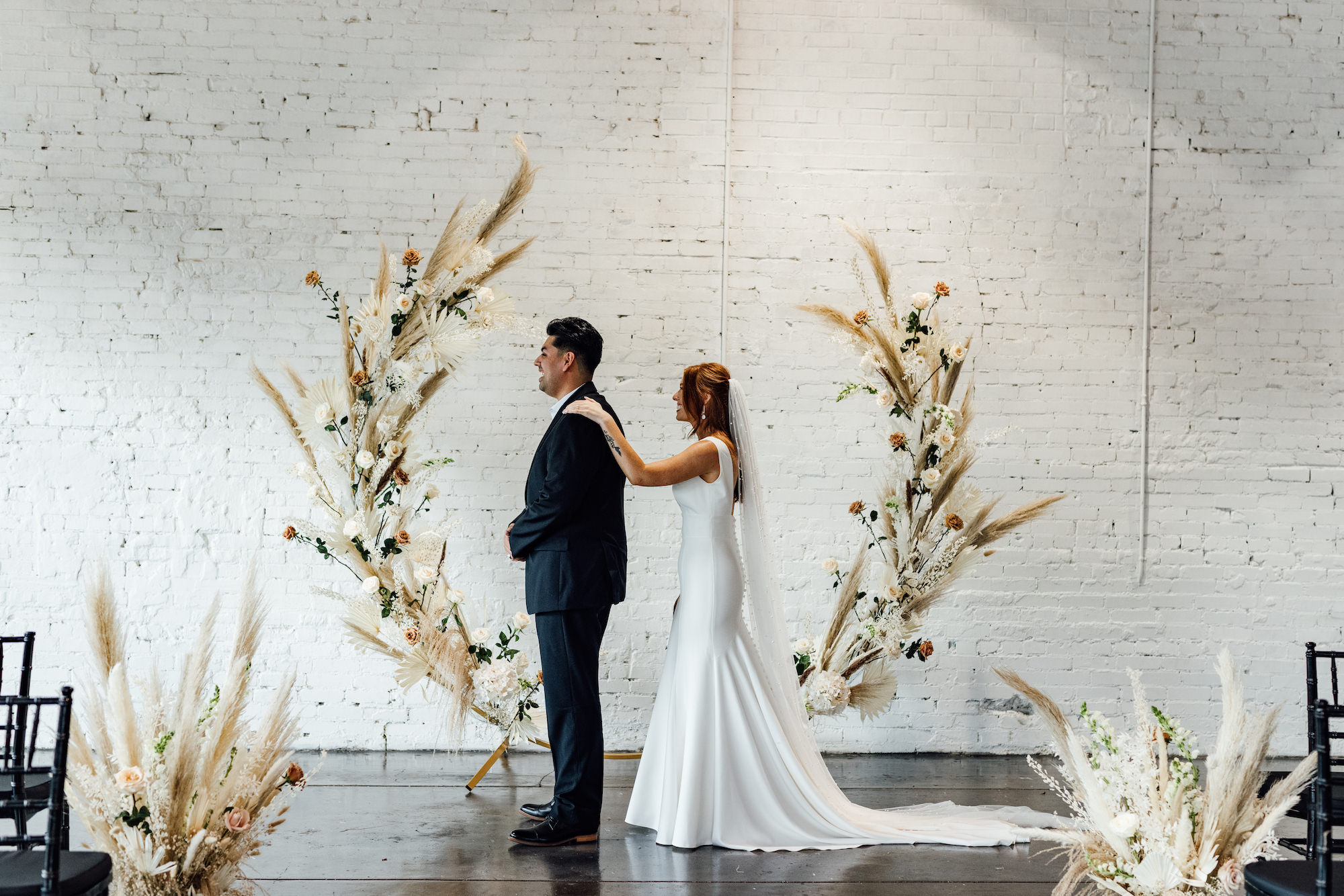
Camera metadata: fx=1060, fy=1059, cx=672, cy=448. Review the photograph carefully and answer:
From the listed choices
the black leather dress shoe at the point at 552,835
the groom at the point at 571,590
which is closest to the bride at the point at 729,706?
the groom at the point at 571,590

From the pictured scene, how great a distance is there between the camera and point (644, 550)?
5.05 m

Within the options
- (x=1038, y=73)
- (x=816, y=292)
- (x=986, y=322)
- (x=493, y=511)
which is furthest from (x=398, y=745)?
(x=1038, y=73)

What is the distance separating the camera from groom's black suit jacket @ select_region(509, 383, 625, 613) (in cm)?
356

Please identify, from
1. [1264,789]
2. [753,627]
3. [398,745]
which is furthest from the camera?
[398,745]

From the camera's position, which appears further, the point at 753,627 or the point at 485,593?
the point at 485,593

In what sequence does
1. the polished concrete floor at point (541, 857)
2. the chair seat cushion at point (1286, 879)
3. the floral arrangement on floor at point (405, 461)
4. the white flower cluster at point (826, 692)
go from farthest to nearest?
the white flower cluster at point (826, 692), the floral arrangement on floor at point (405, 461), the polished concrete floor at point (541, 857), the chair seat cushion at point (1286, 879)

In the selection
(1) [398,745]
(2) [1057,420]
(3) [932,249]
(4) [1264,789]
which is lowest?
(1) [398,745]

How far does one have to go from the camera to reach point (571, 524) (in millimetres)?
3600

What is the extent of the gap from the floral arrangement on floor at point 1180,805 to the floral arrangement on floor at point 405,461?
2365mm

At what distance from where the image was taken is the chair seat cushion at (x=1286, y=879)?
225 centimetres

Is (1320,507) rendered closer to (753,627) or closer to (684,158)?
(753,627)

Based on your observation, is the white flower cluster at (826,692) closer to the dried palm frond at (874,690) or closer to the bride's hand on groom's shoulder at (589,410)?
the dried palm frond at (874,690)

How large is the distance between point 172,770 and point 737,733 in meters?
1.80

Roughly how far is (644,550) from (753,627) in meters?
1.31
